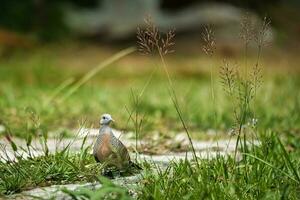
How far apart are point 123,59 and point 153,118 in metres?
5.28

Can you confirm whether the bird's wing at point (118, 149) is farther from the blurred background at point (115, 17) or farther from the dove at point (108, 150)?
the blurred background at point (115, 17)

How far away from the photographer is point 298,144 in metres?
4.45

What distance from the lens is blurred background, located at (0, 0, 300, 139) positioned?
19.6 ft

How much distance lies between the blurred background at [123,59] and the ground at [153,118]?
2cm

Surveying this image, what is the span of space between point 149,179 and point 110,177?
8.0 inches

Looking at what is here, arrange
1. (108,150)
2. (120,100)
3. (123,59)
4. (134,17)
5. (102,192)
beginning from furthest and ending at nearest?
(134,17) < (123,59) < (120,100) < (108,150) < (102,192)

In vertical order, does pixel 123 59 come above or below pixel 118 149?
above

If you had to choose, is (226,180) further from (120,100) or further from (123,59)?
(123,59)

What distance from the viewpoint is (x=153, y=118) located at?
5812 mm

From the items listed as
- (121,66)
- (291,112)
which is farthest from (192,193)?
(121,66)

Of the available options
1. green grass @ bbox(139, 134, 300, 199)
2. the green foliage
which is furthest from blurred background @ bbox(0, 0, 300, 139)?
the green foliage

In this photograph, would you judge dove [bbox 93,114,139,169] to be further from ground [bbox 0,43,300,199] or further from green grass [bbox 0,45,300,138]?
green grass [bbox 0,45,300,138]

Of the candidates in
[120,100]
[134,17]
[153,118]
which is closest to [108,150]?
[153,118]

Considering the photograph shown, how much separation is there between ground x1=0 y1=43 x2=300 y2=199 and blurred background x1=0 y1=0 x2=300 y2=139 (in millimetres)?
20
